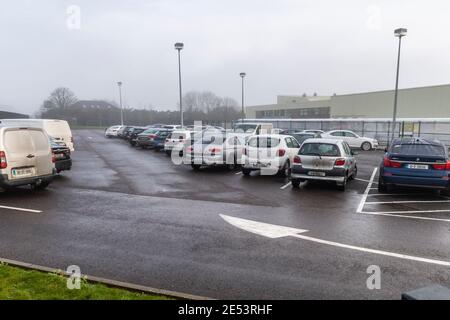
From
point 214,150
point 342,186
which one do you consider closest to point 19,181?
point 214,150

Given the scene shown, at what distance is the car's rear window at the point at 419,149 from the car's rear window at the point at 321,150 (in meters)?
1.57

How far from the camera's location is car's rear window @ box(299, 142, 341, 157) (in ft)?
36.3

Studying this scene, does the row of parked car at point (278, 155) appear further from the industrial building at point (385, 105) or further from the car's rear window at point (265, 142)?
the industrial building at point (385, 105)

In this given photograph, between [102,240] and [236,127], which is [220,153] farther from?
[102,240]

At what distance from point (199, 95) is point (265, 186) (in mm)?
81693

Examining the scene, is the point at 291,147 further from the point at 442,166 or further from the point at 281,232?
the point at 281,232

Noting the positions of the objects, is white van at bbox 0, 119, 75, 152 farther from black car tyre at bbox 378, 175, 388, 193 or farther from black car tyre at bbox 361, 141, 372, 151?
black car tyre at bbox 361, 141, 372, 151

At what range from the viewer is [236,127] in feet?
70.3

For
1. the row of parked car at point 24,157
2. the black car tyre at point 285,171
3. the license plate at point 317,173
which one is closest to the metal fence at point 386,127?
the black car tyre at point 285,171

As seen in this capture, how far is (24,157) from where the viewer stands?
9398mm

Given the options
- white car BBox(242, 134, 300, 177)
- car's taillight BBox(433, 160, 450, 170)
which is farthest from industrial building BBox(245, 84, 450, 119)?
car's taillight BBox(433, 160, 450, 170)

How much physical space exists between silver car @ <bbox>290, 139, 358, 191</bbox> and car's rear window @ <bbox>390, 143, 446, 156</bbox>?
146cm

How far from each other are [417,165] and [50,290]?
30.8 feet
